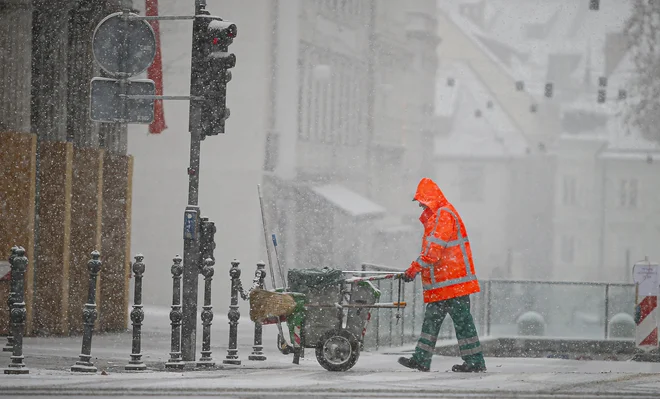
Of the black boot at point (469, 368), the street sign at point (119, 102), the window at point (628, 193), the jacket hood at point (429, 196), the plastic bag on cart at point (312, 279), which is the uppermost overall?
the window at point (628, 193)

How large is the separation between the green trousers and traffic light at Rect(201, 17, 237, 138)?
2.47 m

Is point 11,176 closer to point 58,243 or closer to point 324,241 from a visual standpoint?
point 58,243

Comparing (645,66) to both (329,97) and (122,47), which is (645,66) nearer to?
(329,97)

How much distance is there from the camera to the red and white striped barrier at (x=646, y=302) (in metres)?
16.2

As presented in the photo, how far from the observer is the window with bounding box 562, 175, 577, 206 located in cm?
8494

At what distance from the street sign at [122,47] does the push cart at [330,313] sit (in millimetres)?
2383

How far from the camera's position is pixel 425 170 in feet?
220

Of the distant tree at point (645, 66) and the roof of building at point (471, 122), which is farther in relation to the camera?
the roof of building at point (471, 122)

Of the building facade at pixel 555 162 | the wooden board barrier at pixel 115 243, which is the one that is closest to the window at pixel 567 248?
the building facade at pixel 555 162

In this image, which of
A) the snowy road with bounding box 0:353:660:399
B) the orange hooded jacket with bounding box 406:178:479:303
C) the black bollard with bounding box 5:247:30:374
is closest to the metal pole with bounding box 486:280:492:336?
the snowy road with bounding box 0:353:660:399

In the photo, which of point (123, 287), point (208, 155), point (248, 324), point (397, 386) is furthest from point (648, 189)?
point (397, 386)

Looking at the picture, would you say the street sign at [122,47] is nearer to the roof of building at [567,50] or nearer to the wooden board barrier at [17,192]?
the wooden board barrier at [17,192]

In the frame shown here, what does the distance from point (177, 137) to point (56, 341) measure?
21.0 metres

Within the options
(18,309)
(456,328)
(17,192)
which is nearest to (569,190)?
(17,192)
